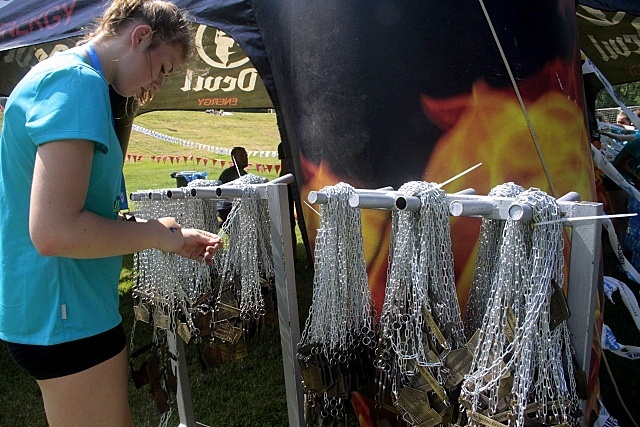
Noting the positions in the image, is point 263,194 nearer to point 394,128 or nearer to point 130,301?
point 394,128

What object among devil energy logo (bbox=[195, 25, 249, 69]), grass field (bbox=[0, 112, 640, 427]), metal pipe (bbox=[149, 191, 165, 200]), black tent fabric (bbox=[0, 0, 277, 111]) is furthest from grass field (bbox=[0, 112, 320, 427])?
devil energy logo (bbox=[195, 25, 249, 69])

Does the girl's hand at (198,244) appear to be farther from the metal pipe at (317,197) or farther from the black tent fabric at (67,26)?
the black tent fabric at (67,26)

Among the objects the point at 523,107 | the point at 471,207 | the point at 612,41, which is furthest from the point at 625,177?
the point at 471,207

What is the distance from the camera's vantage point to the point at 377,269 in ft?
5.46

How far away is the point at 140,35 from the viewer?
4.05ft

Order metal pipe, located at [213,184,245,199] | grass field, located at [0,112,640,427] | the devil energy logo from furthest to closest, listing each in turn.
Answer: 1. the devil energy logo
2. grass field, located at [0,112,640,427]
3. metal pipe, located at [213,184,245,199]

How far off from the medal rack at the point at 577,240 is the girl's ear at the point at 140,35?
2.19 ft

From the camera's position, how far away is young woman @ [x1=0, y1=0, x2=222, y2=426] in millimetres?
1076

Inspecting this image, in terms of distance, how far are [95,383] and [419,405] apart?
2.52 feet

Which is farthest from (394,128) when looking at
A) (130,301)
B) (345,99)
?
(130,301)

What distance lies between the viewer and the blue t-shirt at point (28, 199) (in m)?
1.09

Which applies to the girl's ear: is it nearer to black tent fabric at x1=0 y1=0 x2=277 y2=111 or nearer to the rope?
black tent fabric at x1=0 y1=0 x2=277 y2=111

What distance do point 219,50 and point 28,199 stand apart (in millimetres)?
3595

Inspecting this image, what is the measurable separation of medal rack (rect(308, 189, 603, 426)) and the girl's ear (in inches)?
26.2
